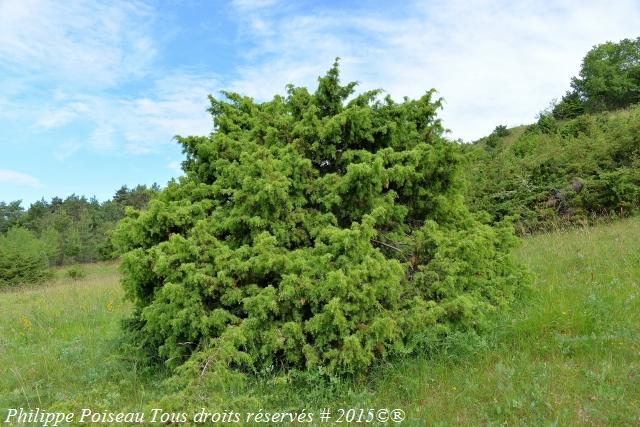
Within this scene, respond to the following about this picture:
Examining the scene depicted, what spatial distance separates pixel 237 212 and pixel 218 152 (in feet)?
3.40

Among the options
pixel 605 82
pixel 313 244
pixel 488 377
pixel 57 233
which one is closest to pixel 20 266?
pixel 57 233

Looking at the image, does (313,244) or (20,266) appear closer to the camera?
(313,244)

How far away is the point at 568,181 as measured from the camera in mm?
12375

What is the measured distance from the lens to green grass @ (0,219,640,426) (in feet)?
10.4

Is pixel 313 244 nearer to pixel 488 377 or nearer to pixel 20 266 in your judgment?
pixel 488 377

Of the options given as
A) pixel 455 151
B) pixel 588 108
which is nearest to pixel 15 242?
pixel 455 151

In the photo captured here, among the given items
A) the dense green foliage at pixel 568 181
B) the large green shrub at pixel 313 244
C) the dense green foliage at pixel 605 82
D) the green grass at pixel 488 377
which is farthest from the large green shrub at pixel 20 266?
the dense green foliage at pixel 605 82

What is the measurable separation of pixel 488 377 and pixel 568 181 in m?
10.8

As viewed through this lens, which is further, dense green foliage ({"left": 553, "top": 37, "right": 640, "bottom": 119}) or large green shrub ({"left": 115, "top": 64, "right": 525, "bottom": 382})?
dense green foliage ({"left": 553, "top": 37, "right": 640, "bottom": 119})

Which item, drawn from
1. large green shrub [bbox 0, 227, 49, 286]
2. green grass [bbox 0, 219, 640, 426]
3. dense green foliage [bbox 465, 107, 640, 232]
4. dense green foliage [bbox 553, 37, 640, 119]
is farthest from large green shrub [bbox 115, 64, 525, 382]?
dense green foliage [bbox 553, 37, 640, 119]

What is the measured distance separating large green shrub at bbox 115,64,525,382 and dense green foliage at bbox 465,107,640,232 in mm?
7290

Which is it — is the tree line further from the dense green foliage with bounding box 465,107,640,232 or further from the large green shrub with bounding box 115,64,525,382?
the dense green foliage with bounding box 465,107,640,232

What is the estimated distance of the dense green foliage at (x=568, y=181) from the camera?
11.2m

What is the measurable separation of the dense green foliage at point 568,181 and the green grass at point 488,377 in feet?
20.3
